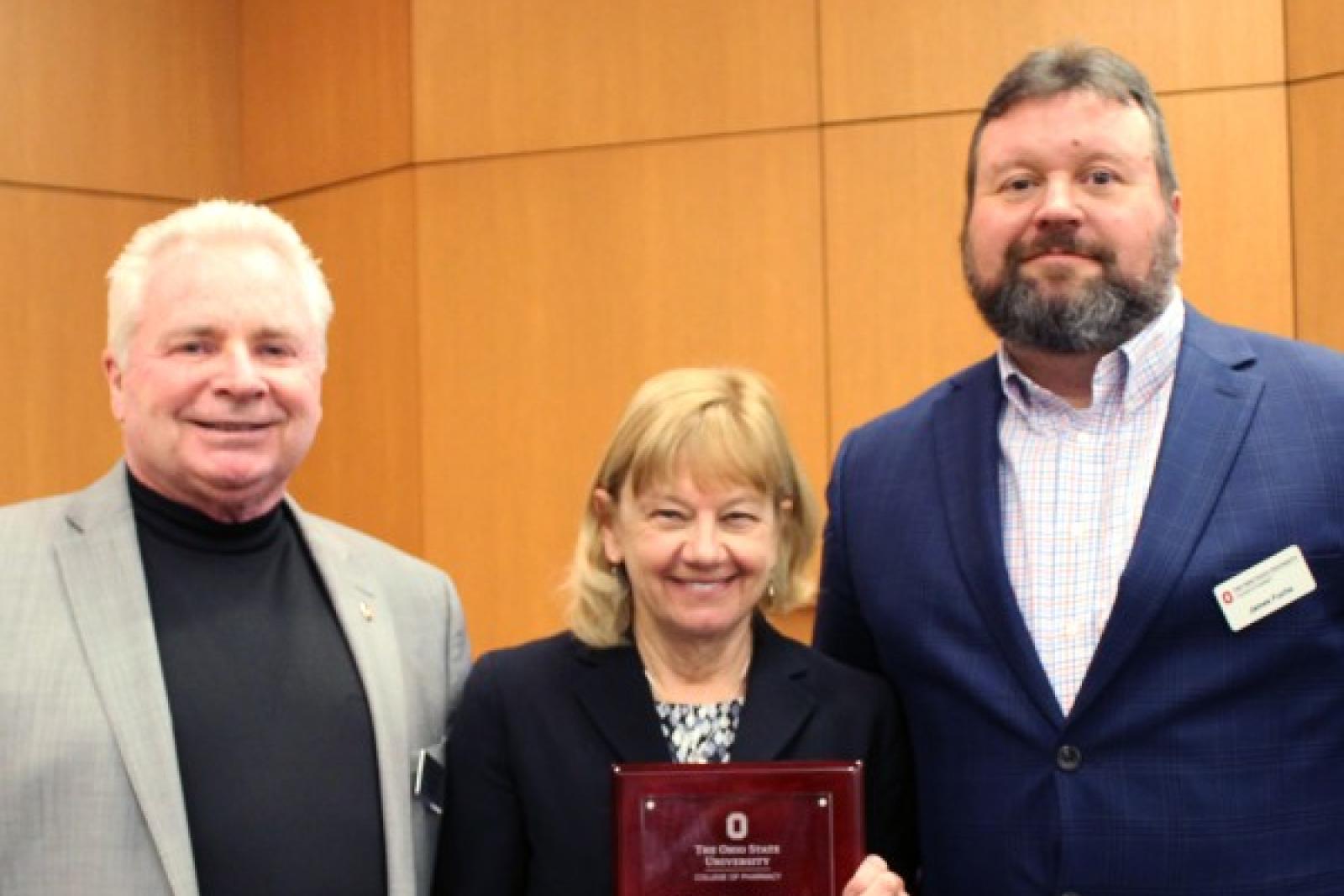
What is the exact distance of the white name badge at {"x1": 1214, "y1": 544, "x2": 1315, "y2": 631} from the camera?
228cm

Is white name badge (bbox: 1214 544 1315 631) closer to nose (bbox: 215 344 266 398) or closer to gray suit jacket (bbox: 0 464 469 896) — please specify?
gray suit jacket (bbox: 0 464 469 896)

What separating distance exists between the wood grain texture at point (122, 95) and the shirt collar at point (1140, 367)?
5106 millimetres

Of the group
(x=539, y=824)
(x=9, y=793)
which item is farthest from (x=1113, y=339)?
(x=9, y=793)

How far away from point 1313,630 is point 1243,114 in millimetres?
3526

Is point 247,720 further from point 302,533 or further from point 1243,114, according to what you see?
point 1243,114

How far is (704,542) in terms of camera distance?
8.02 feet

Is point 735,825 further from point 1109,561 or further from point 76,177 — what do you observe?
point 76,177

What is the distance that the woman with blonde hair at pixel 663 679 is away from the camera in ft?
8.11

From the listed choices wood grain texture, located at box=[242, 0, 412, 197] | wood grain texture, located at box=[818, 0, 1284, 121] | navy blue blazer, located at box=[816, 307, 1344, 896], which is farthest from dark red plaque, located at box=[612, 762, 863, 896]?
wood grain texture, located at box=[242, 0, 412, 197]

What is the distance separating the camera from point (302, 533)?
102 inches

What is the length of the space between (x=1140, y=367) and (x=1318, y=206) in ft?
10.7

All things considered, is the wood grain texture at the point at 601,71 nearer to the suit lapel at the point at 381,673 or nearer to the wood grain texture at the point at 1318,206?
the wood grain texture at the point at 1318,206

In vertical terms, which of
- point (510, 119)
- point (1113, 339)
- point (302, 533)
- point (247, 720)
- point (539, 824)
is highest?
point (510, 119)

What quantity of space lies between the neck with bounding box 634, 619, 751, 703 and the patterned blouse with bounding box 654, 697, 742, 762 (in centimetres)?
2
